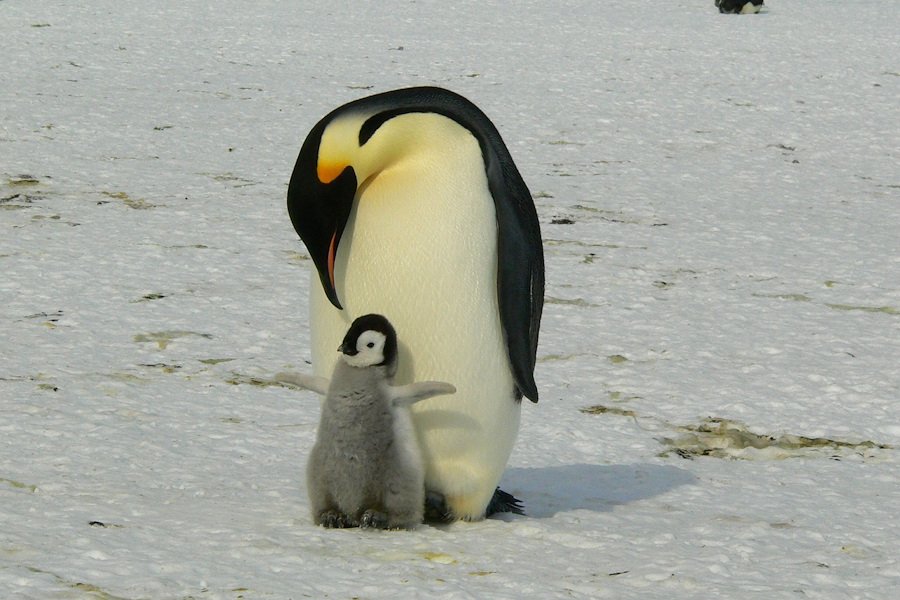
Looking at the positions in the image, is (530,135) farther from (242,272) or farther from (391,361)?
(391,361)

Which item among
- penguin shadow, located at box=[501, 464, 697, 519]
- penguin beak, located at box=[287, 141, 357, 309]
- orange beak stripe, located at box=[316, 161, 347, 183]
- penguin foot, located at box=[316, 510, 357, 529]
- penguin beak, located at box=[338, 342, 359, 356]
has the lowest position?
penguin shadow, located at box=[501, 464, 697, 519]

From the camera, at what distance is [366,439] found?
9.93 ft

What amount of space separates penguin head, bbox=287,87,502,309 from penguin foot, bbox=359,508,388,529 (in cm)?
48

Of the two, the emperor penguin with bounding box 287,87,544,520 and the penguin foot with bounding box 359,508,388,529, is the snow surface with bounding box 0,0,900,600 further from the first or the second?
the emperor penguin with bounding box 287,87,544,520

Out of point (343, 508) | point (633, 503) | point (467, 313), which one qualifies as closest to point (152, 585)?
point (343, 508)

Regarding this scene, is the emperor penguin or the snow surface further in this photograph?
the emperor penguin

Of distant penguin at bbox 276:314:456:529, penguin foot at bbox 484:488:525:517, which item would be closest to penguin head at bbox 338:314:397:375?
distant penguin at bbox 276:314:456:529

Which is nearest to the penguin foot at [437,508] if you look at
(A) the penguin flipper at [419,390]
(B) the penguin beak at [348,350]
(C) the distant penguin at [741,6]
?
(A) the penguin flipper at [419,390]

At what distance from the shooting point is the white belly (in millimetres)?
3135

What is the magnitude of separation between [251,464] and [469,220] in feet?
3.21

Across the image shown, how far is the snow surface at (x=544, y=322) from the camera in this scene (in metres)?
2.86

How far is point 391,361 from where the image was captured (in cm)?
303

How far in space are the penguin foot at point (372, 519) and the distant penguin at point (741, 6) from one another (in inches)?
499

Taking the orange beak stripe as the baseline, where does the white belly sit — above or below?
below
